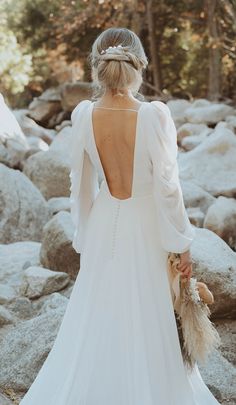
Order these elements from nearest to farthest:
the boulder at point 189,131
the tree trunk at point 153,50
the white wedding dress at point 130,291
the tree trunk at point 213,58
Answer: the white wedding dress at point 130,291 < the boulder at point 189,131 < the tree trunk at point 213,58 < the tree trunk at point 153,50

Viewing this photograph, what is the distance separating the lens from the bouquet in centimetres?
311

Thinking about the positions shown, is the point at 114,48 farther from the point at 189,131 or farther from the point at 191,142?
the point at 189,131

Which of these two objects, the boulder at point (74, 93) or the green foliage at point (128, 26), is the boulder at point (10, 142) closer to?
the green foliage at point (128, 26)

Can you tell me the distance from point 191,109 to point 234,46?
104 inches

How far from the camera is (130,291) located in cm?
309

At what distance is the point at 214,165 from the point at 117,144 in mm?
6754

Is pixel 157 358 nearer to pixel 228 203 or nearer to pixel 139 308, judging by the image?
pixel 139 308

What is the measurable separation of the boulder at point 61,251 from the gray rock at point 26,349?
Answer: 1.51 m

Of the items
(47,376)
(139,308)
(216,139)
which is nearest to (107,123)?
(139,308)

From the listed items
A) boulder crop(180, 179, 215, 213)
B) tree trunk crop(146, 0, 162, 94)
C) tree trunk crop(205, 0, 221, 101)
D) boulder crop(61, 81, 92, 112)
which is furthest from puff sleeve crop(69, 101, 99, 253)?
boulder crop(61, 81, 92, 112)

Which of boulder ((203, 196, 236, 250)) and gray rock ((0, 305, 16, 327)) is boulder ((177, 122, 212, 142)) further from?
gray rock ((0, 305, 16, 327))

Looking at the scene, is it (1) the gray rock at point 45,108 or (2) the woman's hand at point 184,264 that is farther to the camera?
(1) the gray rock at point 45,108

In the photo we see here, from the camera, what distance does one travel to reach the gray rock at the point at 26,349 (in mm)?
4062

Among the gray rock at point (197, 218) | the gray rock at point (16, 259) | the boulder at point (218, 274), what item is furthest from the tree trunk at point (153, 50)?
the boulder at point (218, 274)
